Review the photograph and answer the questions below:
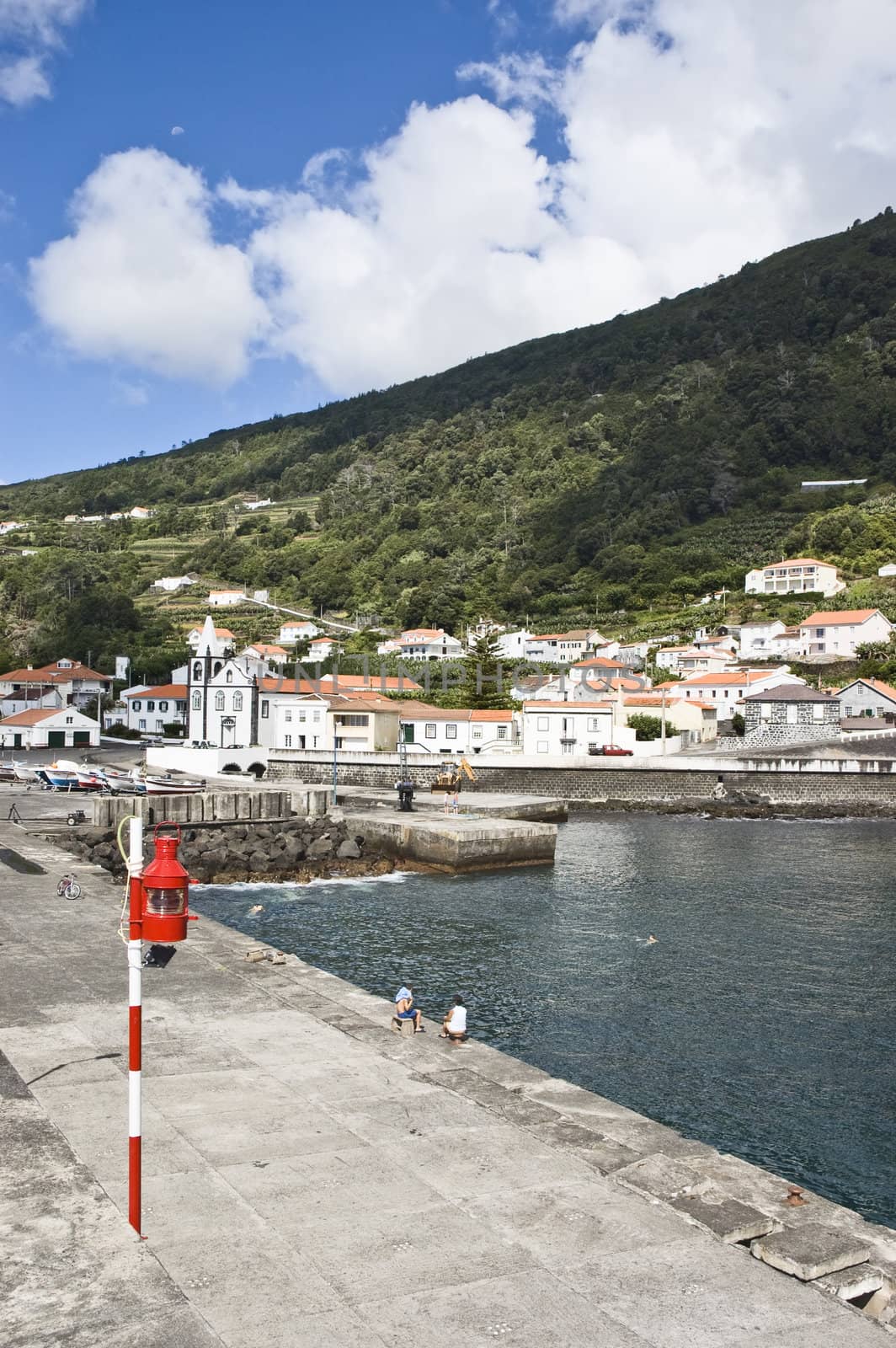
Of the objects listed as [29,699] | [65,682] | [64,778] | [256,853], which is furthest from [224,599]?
[256,853]

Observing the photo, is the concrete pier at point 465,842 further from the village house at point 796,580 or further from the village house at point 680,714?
the village house at point 796,580

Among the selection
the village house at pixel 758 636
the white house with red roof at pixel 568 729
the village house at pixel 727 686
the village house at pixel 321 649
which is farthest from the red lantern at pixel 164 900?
the village house at pixel 321 649

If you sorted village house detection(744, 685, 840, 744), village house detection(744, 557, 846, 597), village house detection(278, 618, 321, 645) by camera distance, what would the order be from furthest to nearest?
village house detection(278, 618, 321, 645) < village house detection(744, 557, 846, 597) < village house detection(744, 685, 840, 744)

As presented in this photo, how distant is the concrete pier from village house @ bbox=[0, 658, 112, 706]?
60.9 metres

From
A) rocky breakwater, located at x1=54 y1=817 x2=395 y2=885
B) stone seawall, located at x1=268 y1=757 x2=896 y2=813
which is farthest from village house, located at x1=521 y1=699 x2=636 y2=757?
rocky breakwater, located at x1=54 y1=817 x2=395 y2=885

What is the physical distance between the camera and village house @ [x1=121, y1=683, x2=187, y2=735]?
80.2 metres

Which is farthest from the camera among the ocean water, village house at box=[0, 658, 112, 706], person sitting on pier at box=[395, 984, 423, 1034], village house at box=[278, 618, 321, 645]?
village house at box=[278, 618, 321, 645]

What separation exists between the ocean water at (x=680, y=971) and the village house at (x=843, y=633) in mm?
50487

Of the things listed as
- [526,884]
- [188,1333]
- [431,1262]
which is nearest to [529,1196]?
[431,1262]

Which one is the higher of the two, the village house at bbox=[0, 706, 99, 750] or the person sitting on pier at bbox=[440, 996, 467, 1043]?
the village house at bbox=[0, 706, 99, 750]

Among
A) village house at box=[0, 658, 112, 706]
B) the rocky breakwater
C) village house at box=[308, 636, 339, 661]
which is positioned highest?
village house at box=[308, 636, 339, 661]

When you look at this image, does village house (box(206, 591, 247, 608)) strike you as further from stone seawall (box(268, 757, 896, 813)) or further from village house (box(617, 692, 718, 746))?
stone seawall (box(268, 757, 896, 813))

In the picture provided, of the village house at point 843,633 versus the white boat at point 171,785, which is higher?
the village house at point 843,633

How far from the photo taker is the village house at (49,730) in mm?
74750
